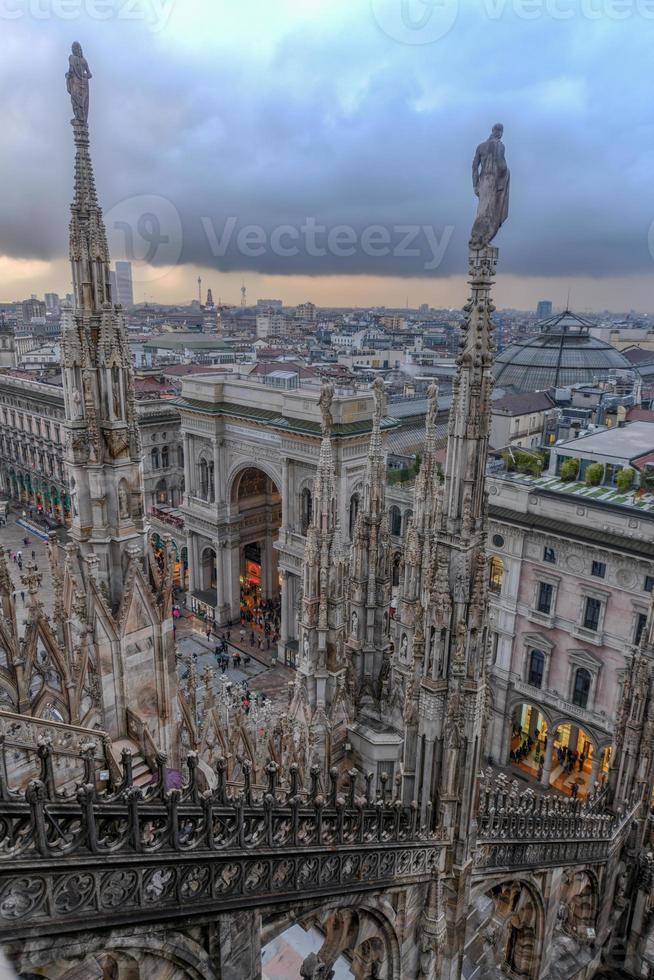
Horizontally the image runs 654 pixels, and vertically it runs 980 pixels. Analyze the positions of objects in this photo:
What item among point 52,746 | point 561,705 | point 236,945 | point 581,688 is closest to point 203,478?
point 561,705

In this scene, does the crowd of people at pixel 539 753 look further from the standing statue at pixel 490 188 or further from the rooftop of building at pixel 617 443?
the standing statue at pixel 490 188

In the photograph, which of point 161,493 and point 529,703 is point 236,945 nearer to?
point 529,703

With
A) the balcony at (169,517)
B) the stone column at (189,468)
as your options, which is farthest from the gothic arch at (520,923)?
the balcony at (169,517)

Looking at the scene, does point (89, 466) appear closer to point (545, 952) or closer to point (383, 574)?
point (383, 574)

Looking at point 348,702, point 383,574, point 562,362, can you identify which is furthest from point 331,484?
point 562,362

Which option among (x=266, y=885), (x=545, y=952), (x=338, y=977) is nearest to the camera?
(x=266, y=885)
